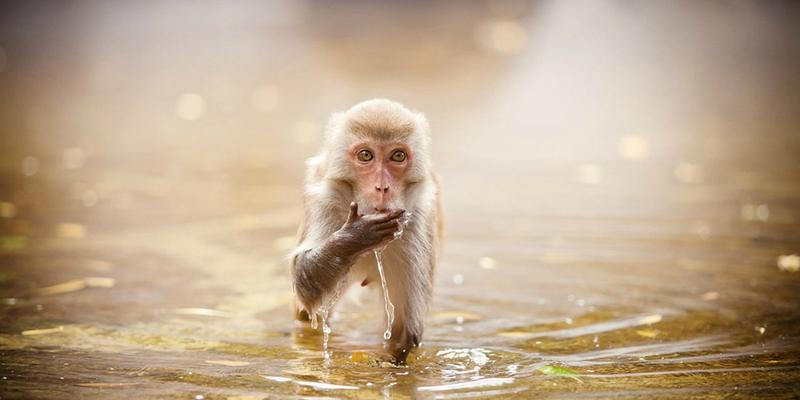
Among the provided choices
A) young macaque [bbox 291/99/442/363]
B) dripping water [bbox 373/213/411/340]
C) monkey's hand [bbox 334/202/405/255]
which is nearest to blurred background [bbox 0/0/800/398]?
dripping water [bbox 373/213/411/340]

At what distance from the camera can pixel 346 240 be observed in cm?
355

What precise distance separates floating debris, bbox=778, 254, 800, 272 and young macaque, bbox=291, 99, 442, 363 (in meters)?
2.28

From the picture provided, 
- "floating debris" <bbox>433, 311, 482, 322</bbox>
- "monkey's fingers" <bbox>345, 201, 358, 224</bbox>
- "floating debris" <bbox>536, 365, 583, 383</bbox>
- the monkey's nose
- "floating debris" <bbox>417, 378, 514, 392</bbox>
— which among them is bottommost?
"floating debris" <bbox>417, 378, 514, 392</bbox>

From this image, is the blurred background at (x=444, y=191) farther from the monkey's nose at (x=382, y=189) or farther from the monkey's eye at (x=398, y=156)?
the monkey's eye at (x=398, y=156)

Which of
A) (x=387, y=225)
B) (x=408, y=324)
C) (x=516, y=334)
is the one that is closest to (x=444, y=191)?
(x=516, y=334)

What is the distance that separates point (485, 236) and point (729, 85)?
812cm

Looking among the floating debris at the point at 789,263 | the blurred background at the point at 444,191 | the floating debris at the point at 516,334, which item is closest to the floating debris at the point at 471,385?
the blurred background at the point at 444,191

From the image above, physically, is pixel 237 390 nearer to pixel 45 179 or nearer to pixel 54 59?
pixel 45 179

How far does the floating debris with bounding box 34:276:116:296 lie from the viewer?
4.81 m

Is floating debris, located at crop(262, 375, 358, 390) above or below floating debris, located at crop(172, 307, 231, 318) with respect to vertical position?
below

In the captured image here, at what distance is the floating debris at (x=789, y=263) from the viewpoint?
5.30 metres

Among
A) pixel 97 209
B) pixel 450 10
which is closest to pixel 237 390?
pixel 97 209

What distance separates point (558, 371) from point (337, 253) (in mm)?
898

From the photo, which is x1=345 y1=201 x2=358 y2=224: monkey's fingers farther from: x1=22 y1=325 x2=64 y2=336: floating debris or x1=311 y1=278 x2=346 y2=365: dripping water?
x1=22 y1=325 x2=64 y2=336: floating debris
